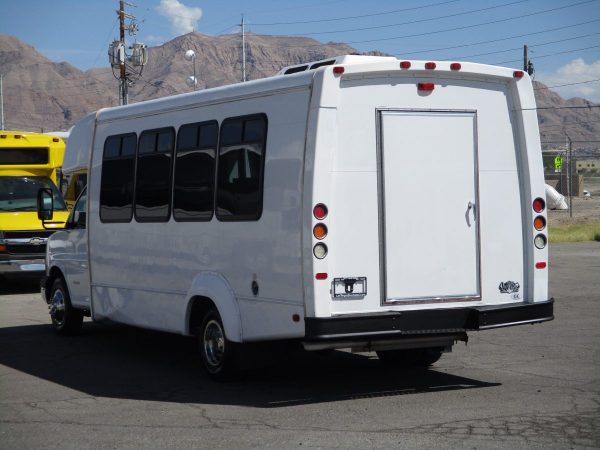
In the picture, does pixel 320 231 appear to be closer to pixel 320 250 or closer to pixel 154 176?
pixel 320 250

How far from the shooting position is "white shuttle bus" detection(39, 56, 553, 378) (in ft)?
29.0

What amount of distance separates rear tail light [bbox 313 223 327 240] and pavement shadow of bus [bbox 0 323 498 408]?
4.90 feet

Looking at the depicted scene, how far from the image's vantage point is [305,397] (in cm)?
941

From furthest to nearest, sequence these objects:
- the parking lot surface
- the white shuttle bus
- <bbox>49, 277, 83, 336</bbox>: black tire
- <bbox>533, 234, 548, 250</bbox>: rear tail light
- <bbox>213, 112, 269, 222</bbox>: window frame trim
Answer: <bbox>49, 277, 83, 336</bbox>: black tire, <bbox>533, 234, 548, 250</bbox>: rear tail light, <bbox>213, 112, 269, 222</bbox>: window frame trim, the white shuttle bus, the parking lot surface

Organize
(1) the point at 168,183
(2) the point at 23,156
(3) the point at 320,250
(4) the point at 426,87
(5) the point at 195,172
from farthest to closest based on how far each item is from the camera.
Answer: (2) the point at 23,156
(1) the point at 168,183
(5) the point at 195,172
(4) the point at 426,87
(3) the point at 320,250

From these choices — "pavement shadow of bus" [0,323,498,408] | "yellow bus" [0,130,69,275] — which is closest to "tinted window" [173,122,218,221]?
"pavement shadow of bus" [0,323,498,408]

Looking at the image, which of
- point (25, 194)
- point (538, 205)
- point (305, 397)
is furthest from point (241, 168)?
point (25, 194)

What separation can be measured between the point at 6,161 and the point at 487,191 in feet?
45.4

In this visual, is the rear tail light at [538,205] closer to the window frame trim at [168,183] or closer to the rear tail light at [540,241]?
the rear tail light at [540,241]

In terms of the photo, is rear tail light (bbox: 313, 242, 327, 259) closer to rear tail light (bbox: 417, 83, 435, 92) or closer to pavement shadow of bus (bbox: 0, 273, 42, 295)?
rear tail light (bbox: 417, 83, 435, 92)

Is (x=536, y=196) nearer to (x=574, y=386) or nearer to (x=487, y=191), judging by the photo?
(x=487, y=191)

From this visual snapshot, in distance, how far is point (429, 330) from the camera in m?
9.09

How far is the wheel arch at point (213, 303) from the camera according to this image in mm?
9664

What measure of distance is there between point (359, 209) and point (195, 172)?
2180mm
